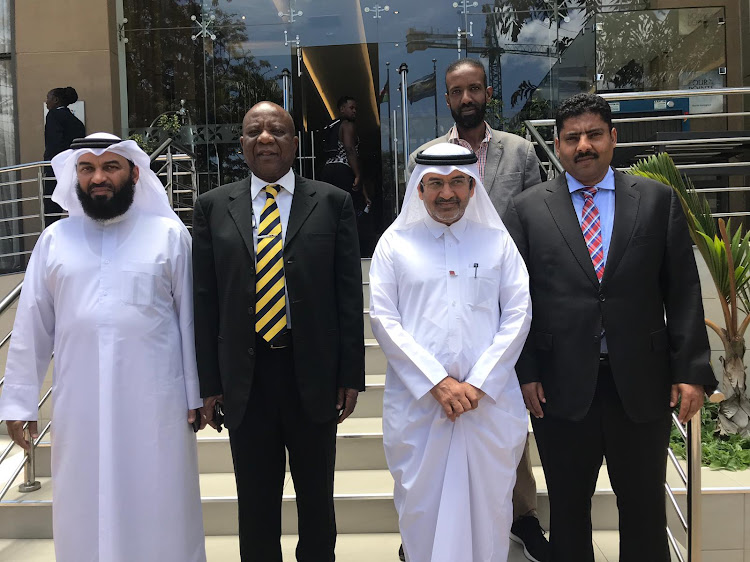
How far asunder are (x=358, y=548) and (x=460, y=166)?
6.75 ft

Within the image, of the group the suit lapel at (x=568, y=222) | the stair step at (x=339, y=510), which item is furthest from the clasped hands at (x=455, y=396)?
the stair step at (x=339, y=510)

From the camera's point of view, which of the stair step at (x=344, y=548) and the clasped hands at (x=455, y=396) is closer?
the clasped hands at (x=455, y=396)

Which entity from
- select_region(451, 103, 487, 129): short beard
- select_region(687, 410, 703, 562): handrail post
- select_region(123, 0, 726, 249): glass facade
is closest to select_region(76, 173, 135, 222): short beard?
select_region(451, 103, 487, 129): short beard

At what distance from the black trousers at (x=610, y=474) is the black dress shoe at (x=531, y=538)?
0.61 meters

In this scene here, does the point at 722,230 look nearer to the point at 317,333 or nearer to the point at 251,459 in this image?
the point at 317,333

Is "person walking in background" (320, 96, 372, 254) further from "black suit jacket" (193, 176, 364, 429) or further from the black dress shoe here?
"black suit jacket" (193, 176, 364, 429)

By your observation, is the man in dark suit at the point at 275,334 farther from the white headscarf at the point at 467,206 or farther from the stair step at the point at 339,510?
the stair step at the point at 339,510

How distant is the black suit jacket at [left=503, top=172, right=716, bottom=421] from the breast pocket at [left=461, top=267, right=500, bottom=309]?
0.61ft

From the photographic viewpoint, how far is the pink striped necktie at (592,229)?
2.64 meters

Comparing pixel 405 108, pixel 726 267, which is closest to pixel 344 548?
pixel 726 267

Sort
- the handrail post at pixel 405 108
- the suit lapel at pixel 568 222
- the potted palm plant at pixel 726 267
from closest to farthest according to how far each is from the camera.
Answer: the suit lapel at pixel 568 222
the potted palm plant at pixel 726 267
the handrail post at pixel 405 108

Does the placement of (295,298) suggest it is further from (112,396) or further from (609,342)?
(609,342)

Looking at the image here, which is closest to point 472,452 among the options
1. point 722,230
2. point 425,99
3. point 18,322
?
point 18,322

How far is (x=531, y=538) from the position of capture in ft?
10.9
